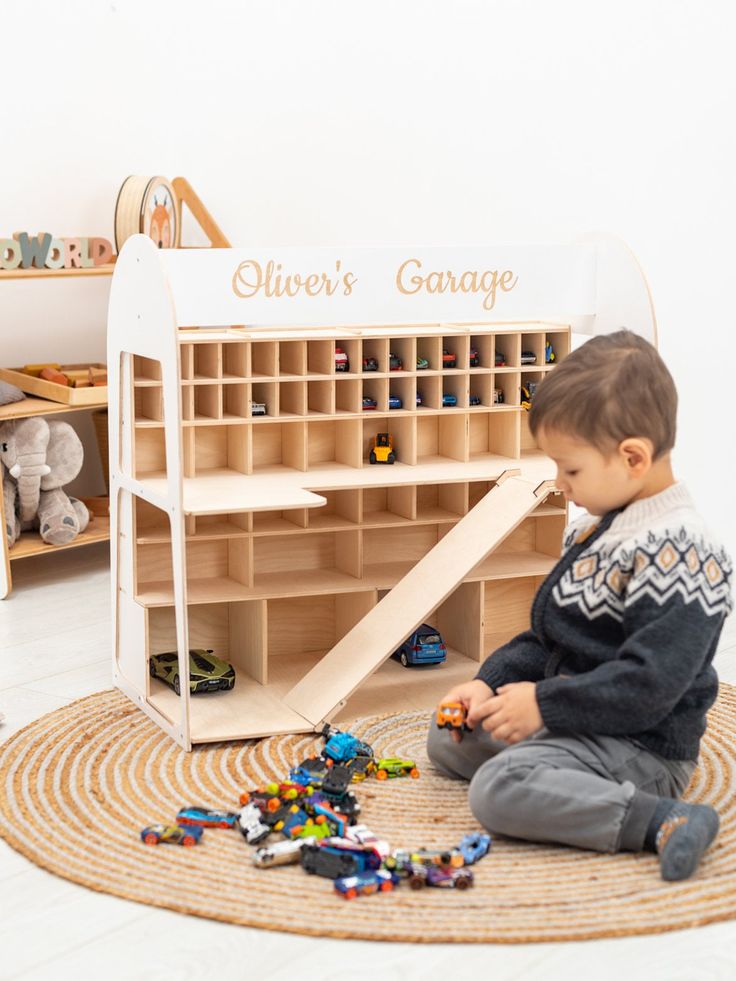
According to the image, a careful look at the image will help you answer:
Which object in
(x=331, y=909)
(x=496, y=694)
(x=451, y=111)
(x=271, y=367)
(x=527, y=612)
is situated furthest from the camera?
(x=451, y=111)

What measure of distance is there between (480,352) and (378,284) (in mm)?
346

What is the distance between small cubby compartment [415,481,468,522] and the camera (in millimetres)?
2594

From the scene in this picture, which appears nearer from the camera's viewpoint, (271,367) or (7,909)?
(7,909)

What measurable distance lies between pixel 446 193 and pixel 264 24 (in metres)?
0.88

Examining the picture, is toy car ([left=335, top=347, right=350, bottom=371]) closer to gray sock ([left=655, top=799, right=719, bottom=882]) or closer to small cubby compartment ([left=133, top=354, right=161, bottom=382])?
small cubby compartment ([left=133, top=354, right=161, bottom=382])

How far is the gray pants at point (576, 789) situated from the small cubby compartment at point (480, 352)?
100 centimetres

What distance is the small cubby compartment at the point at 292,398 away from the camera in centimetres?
242

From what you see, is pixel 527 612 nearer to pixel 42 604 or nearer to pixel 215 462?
pixel 215 462

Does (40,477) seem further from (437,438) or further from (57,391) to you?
(437,438)

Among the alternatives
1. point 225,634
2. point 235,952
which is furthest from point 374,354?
point 235,952

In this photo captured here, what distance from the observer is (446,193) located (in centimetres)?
348


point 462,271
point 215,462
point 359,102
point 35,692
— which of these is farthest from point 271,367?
point 359,102

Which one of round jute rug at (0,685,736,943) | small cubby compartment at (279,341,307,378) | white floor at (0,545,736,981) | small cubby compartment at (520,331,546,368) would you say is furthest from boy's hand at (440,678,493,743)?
small cubby compartment at (520,331,546,368)

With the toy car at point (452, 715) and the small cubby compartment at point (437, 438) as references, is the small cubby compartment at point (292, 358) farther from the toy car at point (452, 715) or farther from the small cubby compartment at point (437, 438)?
the toy car at point (452, 715)
